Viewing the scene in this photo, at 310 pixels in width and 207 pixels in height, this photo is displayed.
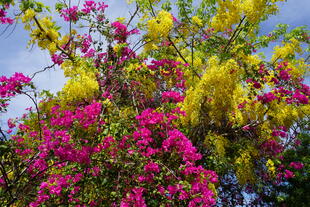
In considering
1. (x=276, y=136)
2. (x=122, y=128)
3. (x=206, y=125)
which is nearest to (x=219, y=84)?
(x=206, y=125)

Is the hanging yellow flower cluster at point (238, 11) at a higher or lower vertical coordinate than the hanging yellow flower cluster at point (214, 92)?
higher

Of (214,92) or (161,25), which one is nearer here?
(214,92)

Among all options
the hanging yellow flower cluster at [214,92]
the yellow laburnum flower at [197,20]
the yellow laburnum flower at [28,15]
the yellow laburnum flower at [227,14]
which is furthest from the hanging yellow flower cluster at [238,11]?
the yellow laburnum flower at [28,15]

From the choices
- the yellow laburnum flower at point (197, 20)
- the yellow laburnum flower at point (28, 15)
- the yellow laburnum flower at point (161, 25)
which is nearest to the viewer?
the yellow laburnum flower at point (161, 25)

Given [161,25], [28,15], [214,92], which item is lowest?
[214,92]

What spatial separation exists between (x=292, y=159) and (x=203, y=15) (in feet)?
15.2

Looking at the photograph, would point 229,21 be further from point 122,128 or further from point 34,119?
point 34,119

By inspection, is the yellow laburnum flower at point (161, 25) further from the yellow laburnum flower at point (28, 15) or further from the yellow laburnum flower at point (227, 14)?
the yellow laburnum flower at point (28, 15)

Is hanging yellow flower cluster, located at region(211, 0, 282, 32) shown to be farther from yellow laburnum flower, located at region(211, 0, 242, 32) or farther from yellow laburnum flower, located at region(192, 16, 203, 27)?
yellow laburnum flower, located at region(192, 16, 203, 27)

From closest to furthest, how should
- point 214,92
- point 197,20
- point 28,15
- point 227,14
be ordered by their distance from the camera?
point 214,92 < point 28,15 < point 227,14 < point 197,20

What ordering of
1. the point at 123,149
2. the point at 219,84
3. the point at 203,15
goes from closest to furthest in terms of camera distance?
the point at 123,149
the point at 219,84
the point at 203,15

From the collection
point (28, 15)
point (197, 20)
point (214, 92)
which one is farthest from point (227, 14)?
point (28, 15)

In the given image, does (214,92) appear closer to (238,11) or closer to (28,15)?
(238,11)

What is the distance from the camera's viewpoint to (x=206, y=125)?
5062 mm
